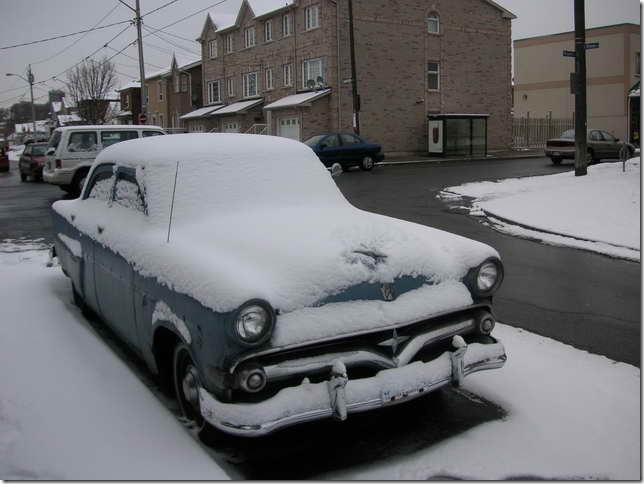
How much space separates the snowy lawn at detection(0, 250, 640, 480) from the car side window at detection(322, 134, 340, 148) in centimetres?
1972

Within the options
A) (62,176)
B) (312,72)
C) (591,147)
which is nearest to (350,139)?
(591,147)

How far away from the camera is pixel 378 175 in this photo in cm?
2320

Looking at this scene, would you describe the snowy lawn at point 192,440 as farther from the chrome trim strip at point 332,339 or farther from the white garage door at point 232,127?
the white garage door at point 232,127

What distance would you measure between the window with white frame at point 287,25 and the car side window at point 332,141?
13.9 meters

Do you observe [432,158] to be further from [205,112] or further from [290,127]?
[205,112]

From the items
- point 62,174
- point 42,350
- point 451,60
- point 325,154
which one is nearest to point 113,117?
point 451,60

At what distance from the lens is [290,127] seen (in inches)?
1409

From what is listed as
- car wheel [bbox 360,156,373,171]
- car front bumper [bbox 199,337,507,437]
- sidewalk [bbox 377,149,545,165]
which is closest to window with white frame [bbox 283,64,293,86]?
sidewalk [bbox 377,149,545,165]

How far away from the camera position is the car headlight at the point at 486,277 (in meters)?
4.12

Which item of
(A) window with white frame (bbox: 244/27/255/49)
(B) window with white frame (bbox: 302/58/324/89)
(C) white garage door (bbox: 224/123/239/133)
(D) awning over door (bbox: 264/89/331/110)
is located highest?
(A) window with white frame (bbox: 244/27/255/49)

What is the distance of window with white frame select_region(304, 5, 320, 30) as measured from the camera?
33.9 meters

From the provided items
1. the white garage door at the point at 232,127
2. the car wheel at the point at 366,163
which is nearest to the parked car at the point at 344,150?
the car wheel at the point at 366,163

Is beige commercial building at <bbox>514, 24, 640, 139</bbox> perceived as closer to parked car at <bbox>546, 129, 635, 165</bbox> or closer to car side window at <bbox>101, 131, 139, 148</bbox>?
parked car at <bbox>546, 129, 635, 165</bbox>

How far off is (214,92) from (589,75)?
2602 cm
